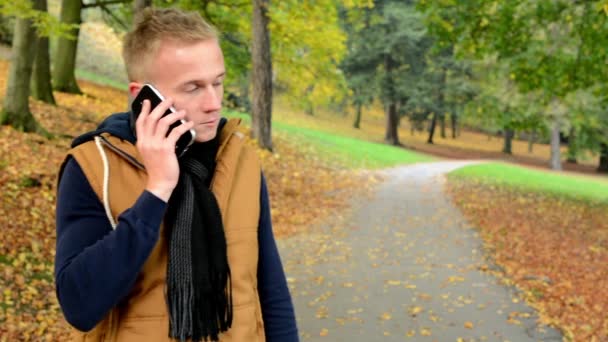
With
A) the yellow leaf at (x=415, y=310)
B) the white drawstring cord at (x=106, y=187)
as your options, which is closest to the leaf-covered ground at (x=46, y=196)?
the yellow leaf at (x=415, y=310)

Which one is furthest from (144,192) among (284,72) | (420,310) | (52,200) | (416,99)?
(416,99)

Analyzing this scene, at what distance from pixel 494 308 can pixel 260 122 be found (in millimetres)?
12046

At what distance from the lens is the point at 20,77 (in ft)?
37.7

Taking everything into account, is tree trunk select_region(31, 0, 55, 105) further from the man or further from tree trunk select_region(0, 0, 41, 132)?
the man

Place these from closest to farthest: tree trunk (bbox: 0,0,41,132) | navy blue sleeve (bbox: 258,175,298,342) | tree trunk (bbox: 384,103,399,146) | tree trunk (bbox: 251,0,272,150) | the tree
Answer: navy blue sleeve (bbox: 258,175,298,342)
tree trunk (bbox: 0,0,41,132)
tree trunk (bbox: 251,0,272,150)
the tree
tree trunk (bbox: 384,103,399,146)

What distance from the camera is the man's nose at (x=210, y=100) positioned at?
1.82m

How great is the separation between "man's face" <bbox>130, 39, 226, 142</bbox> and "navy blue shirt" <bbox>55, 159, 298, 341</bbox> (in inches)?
12.8

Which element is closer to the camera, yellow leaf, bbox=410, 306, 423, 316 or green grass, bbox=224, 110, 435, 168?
yellow leaf, bbox=410, 306, 423, 316

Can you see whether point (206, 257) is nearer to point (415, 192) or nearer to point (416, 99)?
point (415, 192)

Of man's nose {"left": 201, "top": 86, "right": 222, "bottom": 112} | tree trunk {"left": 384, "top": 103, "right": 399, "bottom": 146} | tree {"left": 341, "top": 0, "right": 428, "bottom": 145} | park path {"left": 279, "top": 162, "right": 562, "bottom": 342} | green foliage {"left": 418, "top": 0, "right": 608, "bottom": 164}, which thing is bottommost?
park path {"left": 279, "top": 162, "right": 562, "bottom": 342}

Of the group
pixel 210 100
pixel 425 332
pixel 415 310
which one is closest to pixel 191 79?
pixel 210 100

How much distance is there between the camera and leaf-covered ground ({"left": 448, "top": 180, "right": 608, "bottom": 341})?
6.78 meters

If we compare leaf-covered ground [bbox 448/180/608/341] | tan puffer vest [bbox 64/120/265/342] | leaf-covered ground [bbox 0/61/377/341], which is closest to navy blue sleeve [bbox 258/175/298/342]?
tan puffer vest [bbox 64/120/265/342]

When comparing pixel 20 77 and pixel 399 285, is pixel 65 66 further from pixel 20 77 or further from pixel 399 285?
pixel 399 285
